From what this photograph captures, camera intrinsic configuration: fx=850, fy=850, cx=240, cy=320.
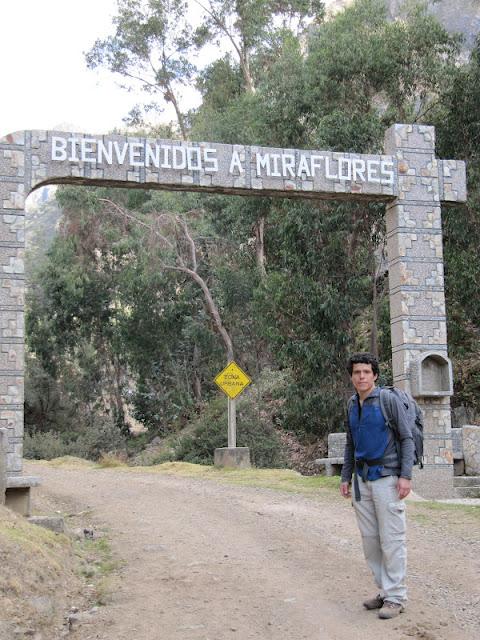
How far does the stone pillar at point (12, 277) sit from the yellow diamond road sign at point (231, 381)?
560cm

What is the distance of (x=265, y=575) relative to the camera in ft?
21.9

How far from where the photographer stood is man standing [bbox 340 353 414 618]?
5.52 m

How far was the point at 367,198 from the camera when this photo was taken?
13742 mm

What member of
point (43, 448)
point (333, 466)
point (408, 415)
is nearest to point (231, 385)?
point (333, 466)

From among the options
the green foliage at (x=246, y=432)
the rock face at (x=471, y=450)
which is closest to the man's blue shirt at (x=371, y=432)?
the rock face at (x=471, y=450)

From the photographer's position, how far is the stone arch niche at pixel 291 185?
12.0 meters

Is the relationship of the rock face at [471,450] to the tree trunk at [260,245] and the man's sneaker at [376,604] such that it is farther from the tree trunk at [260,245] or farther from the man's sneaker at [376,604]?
the tree trunk at [260,245]

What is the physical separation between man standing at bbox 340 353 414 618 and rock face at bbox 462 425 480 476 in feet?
29.4

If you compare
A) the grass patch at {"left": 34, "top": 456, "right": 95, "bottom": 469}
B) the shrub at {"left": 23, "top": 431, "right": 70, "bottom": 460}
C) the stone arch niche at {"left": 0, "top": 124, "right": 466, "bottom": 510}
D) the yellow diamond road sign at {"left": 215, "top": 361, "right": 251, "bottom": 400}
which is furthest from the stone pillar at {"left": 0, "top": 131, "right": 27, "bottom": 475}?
the shrub at {"left": 23, "top": 431, "right": 70, "bottom": 460}

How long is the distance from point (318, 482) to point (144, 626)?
8.25 m

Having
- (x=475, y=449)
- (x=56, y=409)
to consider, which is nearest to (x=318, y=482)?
(x=475, y=449)

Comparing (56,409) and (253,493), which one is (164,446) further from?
(253,493)

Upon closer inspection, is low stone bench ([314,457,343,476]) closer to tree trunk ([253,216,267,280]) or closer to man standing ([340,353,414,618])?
man standing ([340,353,414,618])

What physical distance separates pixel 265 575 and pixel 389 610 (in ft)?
4.80
